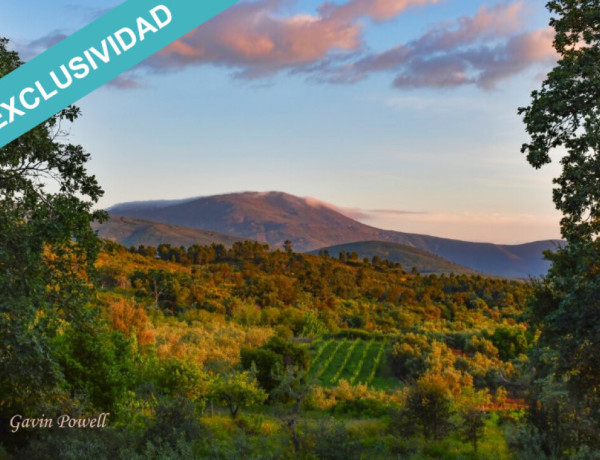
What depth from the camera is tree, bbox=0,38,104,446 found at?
12.5m

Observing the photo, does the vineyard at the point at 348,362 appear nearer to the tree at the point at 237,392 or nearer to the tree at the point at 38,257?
the tree at the point at 237,392

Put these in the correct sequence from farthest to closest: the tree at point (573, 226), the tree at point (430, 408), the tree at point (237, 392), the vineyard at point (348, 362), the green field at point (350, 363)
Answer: the vineyard at point (348, 362) < the green field at point (350, 363) < the tree at point (237, 392) < the tree at point (430, 408) < the tree at point (573, 226)

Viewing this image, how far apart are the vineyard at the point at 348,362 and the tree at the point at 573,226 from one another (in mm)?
29059

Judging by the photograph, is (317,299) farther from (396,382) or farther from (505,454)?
(505,454)

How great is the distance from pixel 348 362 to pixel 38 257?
42.4 metres

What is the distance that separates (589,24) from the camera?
1430 centimetres

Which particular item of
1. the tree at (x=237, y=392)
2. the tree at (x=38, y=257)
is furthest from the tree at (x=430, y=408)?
the tree at (x=38, y=257)

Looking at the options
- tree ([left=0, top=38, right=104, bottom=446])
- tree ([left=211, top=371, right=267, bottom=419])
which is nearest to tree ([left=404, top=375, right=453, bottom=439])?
tree ([left=211, top=371, right=267, bottom=419])

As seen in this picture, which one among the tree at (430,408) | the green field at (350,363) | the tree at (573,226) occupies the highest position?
the tree at (573,226)

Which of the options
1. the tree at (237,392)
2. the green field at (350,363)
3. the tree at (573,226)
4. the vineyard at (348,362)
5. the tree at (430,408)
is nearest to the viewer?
the tree at (573,226)

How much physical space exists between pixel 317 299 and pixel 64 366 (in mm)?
71884

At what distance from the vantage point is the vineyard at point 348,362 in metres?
46.1

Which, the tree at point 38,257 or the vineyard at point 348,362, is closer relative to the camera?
the tree at point 38,257

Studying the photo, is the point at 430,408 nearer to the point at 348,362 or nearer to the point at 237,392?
the point at 237,392
